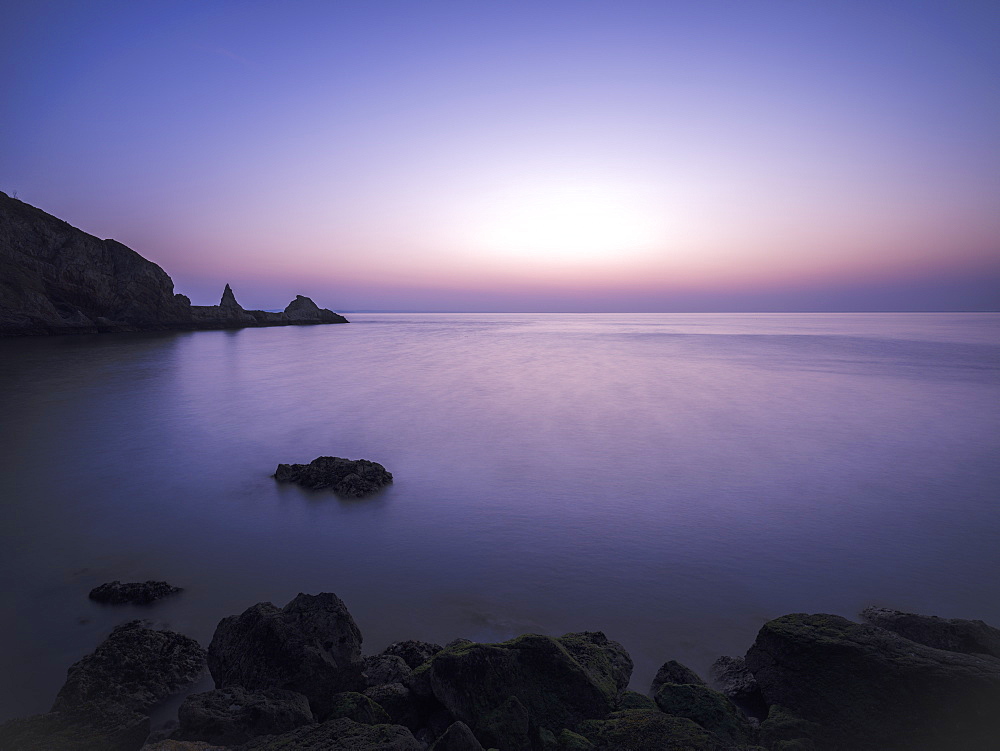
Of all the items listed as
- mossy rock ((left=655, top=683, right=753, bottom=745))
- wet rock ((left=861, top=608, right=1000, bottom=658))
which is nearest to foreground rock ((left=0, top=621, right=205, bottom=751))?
mossy rock ((left=655, top=683, right=753, bottom=745))

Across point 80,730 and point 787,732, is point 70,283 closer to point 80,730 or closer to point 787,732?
point 80,730

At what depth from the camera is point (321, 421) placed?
15367 mm

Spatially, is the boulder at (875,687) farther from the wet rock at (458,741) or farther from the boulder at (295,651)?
the boulder at (295,651)

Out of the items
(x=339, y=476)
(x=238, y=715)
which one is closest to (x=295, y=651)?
(x=238, y=715)

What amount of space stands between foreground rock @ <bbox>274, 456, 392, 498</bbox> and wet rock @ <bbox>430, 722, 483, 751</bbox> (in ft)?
19.8

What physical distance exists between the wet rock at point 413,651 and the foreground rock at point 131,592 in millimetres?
2796

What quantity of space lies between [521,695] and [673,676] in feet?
4.31

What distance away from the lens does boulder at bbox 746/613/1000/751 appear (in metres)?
3.13

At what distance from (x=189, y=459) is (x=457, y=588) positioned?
8.48 m

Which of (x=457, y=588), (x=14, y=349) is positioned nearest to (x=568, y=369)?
(x=457, y=588)

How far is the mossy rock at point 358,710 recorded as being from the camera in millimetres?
3496

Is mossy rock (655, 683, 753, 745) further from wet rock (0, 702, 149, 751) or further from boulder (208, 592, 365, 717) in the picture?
wet rock (0, 702, 149, 751)

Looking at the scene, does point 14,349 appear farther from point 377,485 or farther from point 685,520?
point 685,520

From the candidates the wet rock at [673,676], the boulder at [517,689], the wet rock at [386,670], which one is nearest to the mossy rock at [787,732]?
the wet rock at [673,676]
